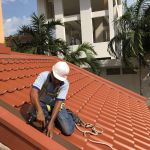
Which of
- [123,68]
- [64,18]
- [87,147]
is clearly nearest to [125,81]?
[123,68]

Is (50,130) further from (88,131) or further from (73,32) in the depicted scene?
(73,32)

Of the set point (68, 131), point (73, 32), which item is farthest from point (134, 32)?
point (68, 131)

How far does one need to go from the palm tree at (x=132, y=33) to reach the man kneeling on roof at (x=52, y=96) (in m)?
18.8

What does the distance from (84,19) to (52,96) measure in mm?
27765

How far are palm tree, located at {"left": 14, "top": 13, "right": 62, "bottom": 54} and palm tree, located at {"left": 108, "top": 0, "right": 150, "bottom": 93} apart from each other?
4.46 metres

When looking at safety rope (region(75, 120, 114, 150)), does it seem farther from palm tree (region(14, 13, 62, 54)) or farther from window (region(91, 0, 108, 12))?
window (region(91, 0, 108, 12))

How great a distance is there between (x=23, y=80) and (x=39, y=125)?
225cm

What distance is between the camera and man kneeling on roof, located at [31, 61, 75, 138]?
407cm

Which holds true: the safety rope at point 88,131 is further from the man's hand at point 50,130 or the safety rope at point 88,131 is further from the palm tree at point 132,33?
the palm tree at point 132,33

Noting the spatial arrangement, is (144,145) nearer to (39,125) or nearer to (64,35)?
(39,125)

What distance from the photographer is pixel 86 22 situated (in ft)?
104

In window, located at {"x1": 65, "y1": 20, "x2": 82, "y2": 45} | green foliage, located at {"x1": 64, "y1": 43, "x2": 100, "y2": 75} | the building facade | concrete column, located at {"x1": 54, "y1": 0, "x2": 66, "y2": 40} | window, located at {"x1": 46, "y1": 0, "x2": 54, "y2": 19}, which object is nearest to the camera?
green foliage, located at {"x1": 64, "y1": 43, "x2": 100, "y2": 75}

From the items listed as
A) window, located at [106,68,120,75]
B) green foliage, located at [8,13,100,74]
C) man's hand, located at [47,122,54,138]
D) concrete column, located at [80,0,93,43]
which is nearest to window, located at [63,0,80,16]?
concrete column, located at [80,0,93,43]

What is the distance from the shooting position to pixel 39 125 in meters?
4.06
